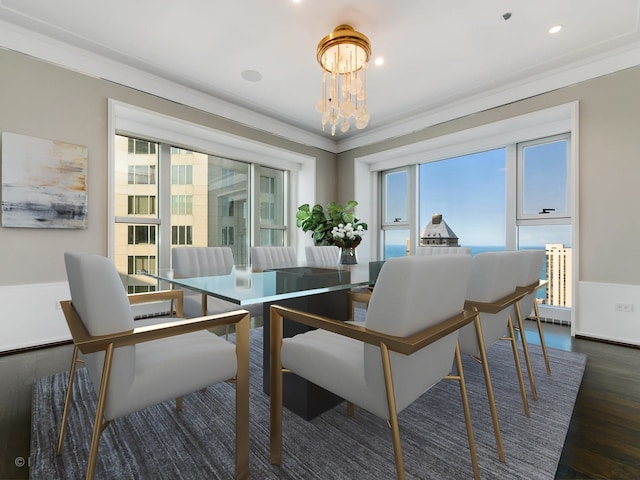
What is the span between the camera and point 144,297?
1859 mm

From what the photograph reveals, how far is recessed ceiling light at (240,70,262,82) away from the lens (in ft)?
11.1

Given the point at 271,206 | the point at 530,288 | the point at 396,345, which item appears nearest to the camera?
the point at 396,345

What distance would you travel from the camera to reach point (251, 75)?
11.3ft

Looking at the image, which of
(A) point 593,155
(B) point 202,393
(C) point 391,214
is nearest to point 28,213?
(B) point 202,393

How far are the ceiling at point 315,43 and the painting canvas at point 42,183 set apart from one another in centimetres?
85

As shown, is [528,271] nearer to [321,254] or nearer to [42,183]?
[321,254]

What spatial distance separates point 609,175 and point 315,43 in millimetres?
3177

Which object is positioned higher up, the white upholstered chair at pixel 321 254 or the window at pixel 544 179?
the window at pixel 544 179

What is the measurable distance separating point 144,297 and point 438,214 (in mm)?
4391

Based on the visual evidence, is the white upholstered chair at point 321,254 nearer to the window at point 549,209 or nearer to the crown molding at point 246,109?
the crown molding at point 246,109

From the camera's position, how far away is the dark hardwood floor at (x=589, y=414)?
1312mm

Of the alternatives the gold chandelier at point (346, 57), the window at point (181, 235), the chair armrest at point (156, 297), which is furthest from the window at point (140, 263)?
the gold chandelier at point (346, 57)

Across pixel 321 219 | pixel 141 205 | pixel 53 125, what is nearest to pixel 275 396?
pixel 53 125

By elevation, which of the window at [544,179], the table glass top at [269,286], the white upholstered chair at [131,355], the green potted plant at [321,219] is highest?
the window at [544,179]
